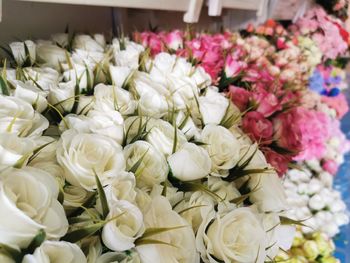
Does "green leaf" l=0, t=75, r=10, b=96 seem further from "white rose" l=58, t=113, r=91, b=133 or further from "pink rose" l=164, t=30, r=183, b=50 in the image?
"pink rose" l=164, t=30, r=183, b=50

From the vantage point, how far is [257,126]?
3.08 ft

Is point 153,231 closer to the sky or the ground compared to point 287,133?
closer to the sky

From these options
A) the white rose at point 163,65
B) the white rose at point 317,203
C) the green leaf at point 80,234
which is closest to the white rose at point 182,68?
the white rose at point 163,65

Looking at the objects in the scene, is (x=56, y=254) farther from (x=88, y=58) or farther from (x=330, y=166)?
(x=330, y=166)

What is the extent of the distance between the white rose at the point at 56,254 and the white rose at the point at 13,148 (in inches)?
4.1

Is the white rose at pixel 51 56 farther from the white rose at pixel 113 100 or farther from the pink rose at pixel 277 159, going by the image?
the pink rose at pixel 277 159

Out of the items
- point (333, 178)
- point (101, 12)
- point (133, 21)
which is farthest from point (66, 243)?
point (333, 178)

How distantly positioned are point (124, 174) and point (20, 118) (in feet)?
0.51

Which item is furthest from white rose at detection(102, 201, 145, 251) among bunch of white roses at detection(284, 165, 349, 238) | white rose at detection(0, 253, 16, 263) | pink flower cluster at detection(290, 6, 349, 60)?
pink flower cluster at detection(290, 6, 349, 60)

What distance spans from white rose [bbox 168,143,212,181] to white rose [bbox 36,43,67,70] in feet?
1.34

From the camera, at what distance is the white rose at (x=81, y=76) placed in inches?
30.2

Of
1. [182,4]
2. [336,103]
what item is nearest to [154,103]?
[182,4]

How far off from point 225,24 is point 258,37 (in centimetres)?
49

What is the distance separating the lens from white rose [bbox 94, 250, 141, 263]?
475 mm
